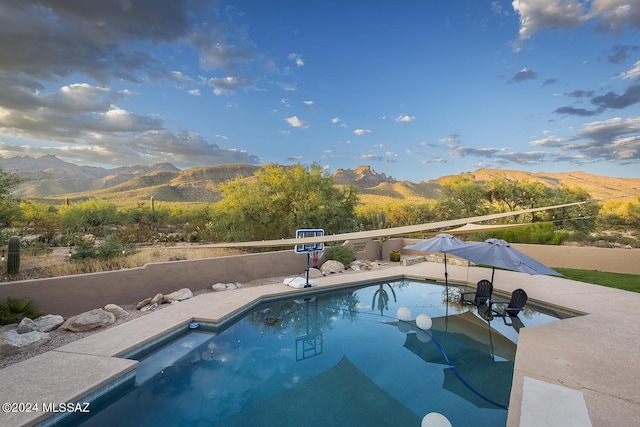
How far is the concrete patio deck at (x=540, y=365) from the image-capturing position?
2.97 metres

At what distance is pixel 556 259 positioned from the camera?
37.0 feet

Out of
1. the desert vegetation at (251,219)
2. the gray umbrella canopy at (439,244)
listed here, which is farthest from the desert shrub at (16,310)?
the gray umbrella canopy at (439,244)

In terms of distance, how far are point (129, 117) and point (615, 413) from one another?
1997 inches

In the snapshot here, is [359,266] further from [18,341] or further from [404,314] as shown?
[18,341]

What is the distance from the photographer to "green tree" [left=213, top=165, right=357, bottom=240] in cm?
1276

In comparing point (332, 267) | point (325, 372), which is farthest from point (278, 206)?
point (325, 372)

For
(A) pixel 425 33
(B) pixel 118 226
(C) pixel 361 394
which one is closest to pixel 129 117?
(B) pixel 118 226

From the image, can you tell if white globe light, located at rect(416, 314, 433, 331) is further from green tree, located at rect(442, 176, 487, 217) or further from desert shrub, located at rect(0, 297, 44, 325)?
green tree, located at rect(442, 176, 487, 217)

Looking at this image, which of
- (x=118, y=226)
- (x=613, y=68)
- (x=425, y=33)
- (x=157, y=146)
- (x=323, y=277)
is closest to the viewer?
(x=323, y=277)

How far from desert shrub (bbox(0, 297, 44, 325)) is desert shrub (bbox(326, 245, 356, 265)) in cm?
816

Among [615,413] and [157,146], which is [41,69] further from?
[157,146]

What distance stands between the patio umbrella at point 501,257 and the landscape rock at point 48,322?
7.81 meters

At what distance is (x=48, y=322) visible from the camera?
211 inches

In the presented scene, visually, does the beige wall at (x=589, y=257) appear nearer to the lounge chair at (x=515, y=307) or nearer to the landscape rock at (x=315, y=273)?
the lounge chair at (x=515, y=307)
